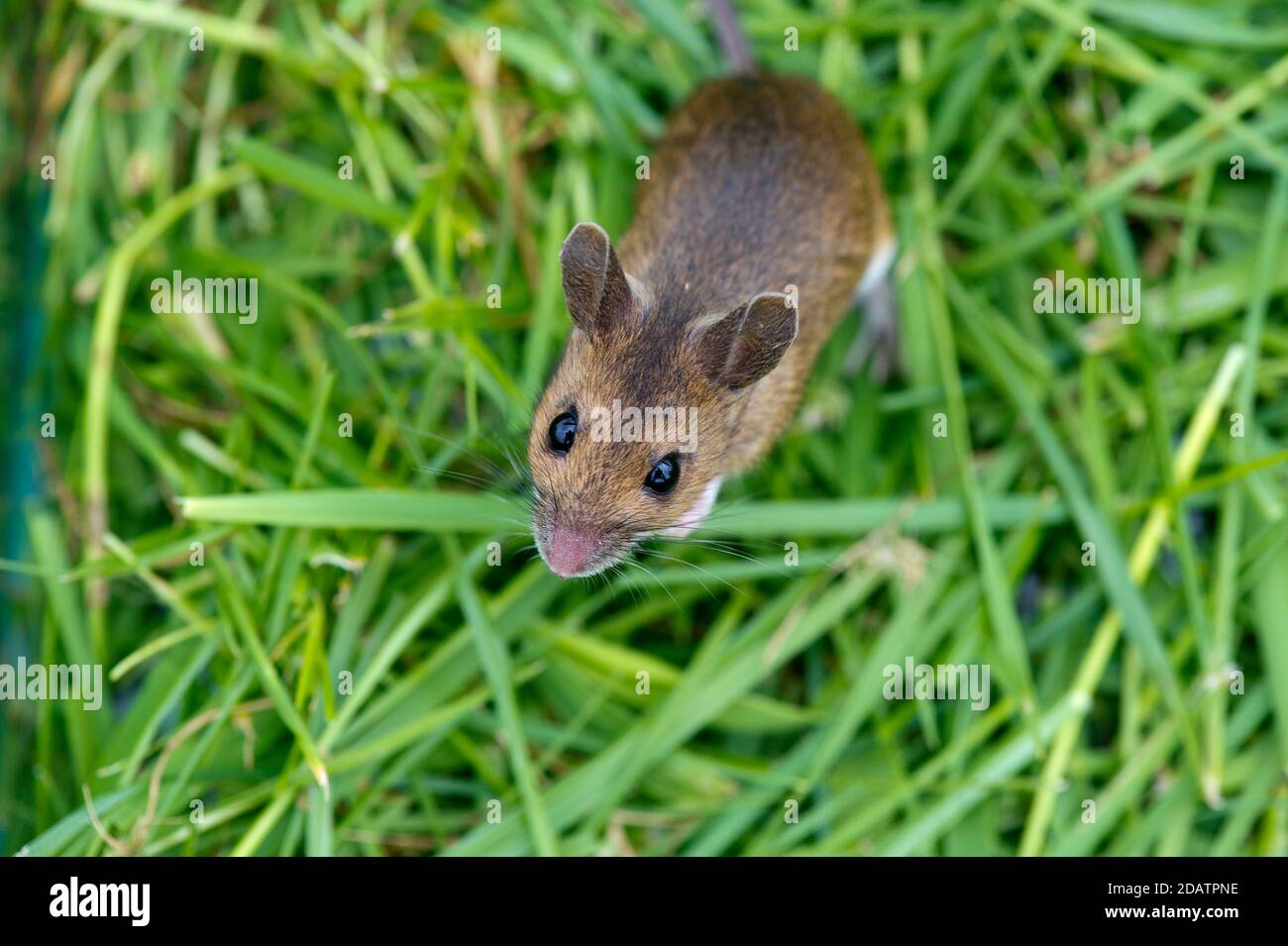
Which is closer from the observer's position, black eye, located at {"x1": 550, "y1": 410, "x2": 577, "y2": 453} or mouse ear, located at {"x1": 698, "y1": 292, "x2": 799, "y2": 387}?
mouse ear, located at {"x1": 698, "y1": 292, "x2": 799, "y2": 387}

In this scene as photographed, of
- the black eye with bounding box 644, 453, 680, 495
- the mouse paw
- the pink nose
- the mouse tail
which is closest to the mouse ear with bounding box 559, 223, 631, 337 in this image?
the black eye with bounding box 644, 453, 680, 495

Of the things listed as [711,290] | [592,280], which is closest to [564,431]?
[592,280]

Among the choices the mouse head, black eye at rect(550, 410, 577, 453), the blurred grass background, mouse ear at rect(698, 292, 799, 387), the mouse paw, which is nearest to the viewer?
mouse ear at rect(698, 292, 799, 387)

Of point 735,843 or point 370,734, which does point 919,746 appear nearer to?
point 735,843

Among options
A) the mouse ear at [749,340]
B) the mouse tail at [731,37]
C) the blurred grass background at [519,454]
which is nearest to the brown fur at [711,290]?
the mouse ear at [749,340]

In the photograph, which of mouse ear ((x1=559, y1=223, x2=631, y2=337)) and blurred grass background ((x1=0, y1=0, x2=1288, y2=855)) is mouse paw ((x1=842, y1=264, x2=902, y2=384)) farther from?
mouse ear ((x1=559, y1=223, x2=631, y2=337))

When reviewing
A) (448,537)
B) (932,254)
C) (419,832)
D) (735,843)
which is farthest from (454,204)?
(735,843)
